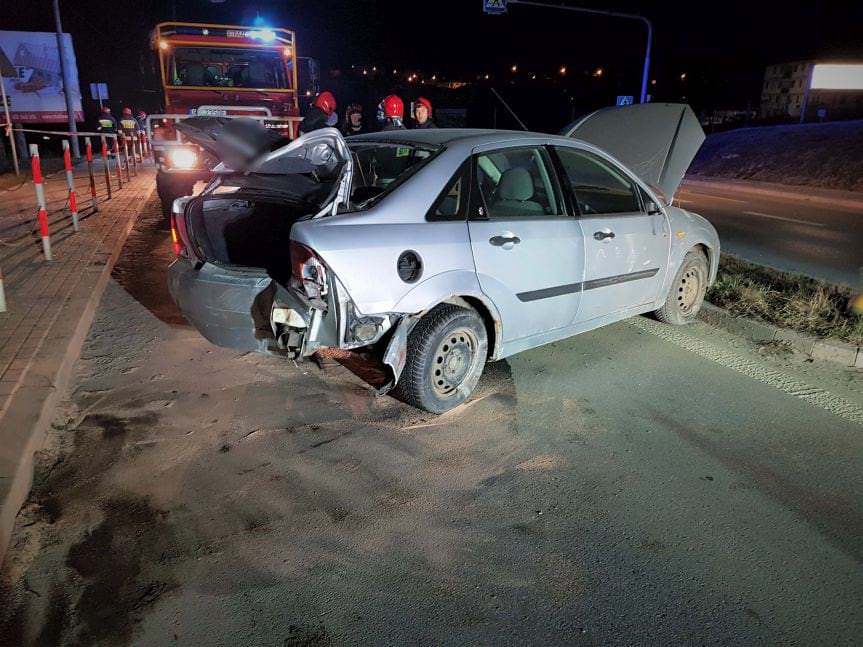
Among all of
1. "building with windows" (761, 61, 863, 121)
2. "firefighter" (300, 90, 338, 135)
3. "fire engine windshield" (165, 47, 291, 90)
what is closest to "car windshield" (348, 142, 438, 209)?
"firefighter" (300, 90, 338, 135)

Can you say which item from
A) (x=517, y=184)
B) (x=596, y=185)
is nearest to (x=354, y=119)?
(x=596, y=185)

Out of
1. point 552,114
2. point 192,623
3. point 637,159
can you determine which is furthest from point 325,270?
point 552,114

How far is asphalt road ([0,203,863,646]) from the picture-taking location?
2.57 meters

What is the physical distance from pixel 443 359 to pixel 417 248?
0.76 meters

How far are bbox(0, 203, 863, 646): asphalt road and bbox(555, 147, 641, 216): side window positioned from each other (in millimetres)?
1256

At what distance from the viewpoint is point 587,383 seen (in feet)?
15.6

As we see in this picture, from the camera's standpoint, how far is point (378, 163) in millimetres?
5059

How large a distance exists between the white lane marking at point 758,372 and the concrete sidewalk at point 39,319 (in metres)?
4.72

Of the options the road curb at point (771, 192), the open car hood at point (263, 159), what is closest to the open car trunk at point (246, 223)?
the open car hood at point (263, 159)

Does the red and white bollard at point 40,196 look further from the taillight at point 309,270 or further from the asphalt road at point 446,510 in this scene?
the taillight at point 309,270

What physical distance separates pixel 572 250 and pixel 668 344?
1612 mm

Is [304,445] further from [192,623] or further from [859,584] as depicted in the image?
[859,584]

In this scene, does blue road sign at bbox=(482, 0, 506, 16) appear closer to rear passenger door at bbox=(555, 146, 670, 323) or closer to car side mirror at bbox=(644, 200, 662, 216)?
rear passenger door at bbox=(555, 146, 670, 323)

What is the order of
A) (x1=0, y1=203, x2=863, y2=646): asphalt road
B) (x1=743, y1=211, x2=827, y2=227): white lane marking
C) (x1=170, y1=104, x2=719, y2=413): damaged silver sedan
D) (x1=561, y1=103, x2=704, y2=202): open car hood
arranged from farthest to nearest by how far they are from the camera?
1. (x1=743, y1=211, x2=827, y2=227): white lane marking
2. (x1=561, y1=103, x2=704, y2=202): open car hood
3. (x1=170, y1=104, x2=719, y2=413): damaged silver sedan
4. (x1=0, y1=203, x2=863, y2=646): asphalt road
